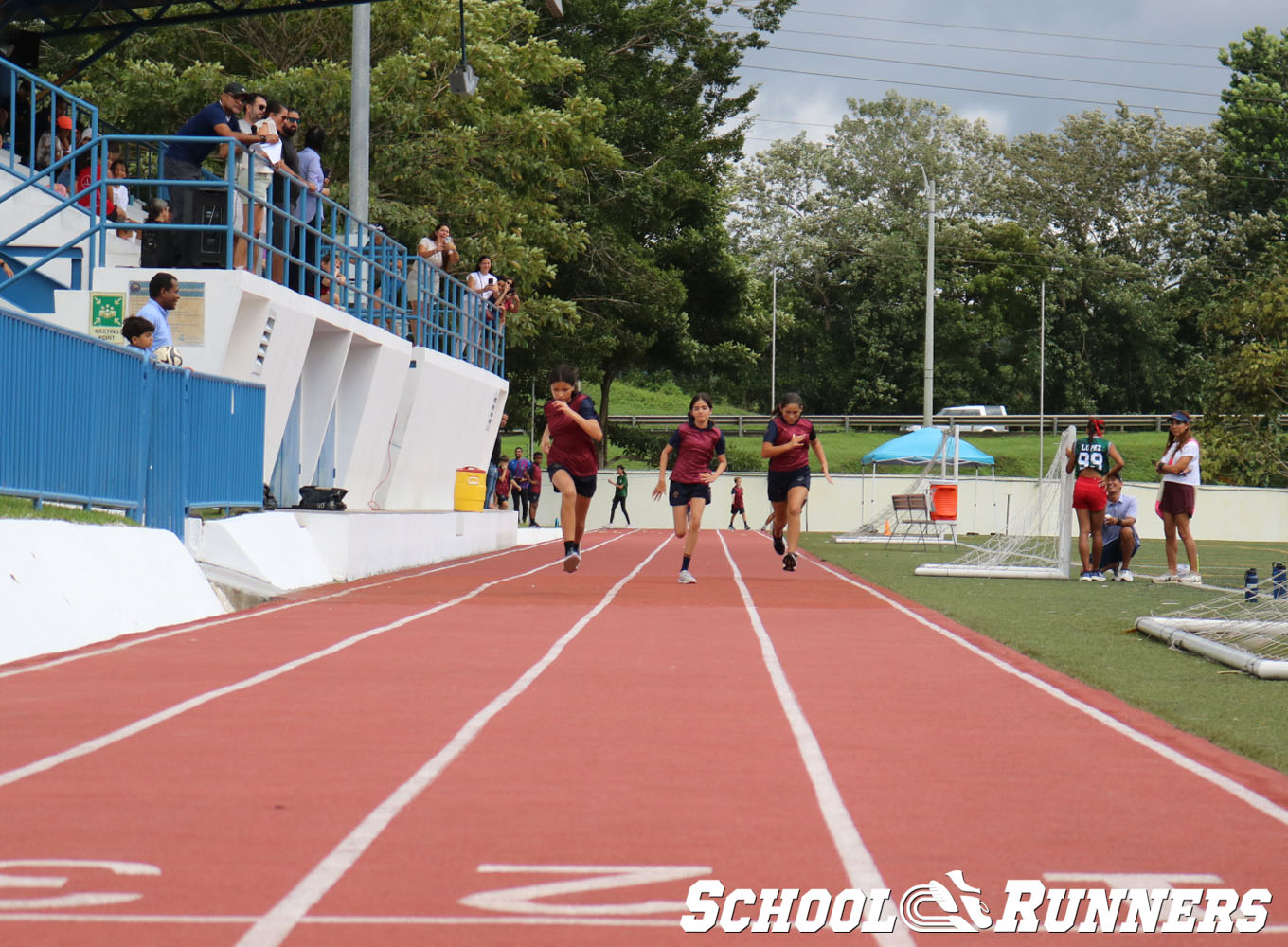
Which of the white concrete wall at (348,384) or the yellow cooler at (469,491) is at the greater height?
the white concrete wall at (348,384)

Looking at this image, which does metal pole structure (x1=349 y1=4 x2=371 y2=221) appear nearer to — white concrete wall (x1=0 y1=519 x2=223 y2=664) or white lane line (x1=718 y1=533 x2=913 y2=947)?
white concrete wall (x1=0 y1=519 x2=223 y2=664)

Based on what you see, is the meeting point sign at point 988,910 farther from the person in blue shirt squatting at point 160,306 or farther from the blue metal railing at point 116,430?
the person in blue shirt squatting at point 160,306

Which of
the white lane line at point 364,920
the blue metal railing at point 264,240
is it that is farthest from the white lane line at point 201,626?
the white lane line at point 364,920

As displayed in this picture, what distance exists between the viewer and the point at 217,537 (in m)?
14.2

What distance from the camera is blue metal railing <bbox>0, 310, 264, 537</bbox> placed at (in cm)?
1105

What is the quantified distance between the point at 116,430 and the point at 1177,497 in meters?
12.0

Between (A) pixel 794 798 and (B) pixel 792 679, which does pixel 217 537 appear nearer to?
(B) pixel 792 679

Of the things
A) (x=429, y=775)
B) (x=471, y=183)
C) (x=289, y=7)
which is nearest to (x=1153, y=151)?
(x=471, y=183)

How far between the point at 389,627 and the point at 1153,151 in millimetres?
72633

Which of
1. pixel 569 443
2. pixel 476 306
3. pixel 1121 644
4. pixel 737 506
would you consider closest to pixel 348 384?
pixel 569 443

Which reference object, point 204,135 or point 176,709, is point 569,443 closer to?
point 204,135

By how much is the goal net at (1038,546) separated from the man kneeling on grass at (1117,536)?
1.52 feet

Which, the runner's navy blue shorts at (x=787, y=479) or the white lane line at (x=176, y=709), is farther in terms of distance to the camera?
the runner's navy blue shorts at (x=787, y=479)

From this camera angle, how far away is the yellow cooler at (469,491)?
27.0 meters
